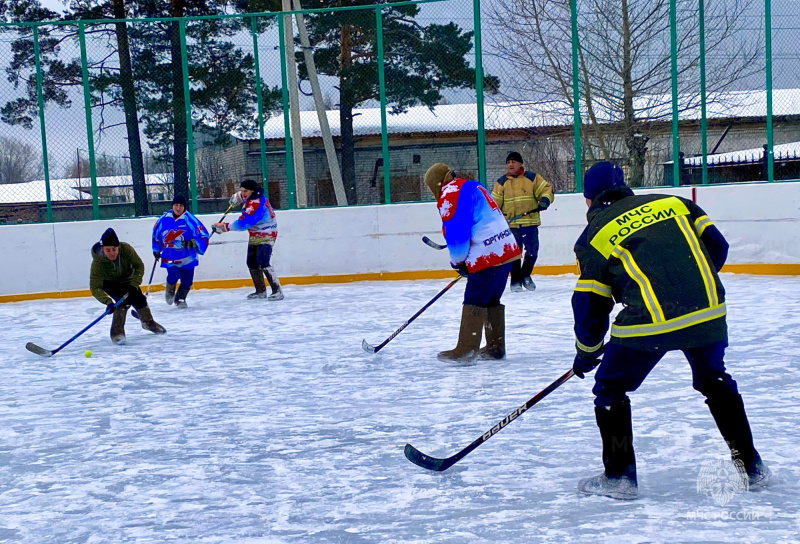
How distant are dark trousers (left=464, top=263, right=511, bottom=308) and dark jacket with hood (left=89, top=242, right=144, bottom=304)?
2.55 m

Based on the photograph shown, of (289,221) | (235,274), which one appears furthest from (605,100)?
(235,274)

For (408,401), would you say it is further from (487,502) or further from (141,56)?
(141,56)

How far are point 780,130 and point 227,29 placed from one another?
243 inches

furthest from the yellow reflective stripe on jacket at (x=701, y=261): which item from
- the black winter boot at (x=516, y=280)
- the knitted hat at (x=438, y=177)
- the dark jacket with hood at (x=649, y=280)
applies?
the black winter boot at (x=516, y=280)

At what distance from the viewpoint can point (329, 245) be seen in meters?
10.5

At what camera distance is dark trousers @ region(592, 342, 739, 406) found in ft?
8.98

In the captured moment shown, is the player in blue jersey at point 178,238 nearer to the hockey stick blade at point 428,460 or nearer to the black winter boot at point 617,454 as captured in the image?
the hockey stick blade at point 428,460

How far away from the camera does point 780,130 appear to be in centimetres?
976

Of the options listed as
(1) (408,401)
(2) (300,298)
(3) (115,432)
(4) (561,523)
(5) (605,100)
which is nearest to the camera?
(4) (561,523)

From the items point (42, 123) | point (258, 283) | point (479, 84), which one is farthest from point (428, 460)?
point (42, 123)

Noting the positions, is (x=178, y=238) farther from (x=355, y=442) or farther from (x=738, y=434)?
(x=738, y=434)

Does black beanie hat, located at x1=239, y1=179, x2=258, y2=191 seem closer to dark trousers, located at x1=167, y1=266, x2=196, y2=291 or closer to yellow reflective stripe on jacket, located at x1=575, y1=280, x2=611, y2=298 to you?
dark trousers, located at x1=167, y1=266, x2=196, y2=291

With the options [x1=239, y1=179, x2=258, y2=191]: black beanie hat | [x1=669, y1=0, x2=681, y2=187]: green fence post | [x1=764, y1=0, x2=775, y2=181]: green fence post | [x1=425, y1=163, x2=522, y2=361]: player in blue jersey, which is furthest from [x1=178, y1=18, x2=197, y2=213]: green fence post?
[x1=764, y1=0, x2=775, y2=181]: green fence post

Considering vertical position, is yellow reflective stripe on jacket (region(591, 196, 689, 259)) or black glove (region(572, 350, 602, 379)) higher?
yellow reflective stripe on jacket (region(591, 196, 689, 259))
